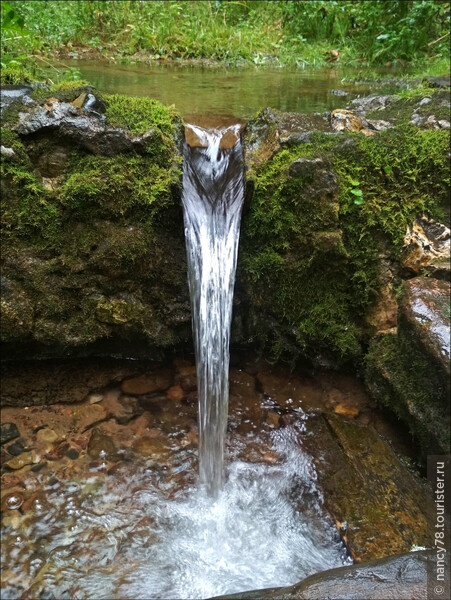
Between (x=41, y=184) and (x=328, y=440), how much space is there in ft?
8.13

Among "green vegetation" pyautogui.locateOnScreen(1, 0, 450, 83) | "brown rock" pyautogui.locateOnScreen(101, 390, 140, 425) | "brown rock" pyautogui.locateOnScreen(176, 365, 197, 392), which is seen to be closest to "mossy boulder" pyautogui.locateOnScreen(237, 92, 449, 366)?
"brown rock" pyautogui.locateOnScreen(176, 365, 197, 392)

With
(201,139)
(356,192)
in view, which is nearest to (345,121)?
(356,192)

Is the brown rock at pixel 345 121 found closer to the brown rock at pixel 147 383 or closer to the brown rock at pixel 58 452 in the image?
the brown rock at pixel 147 383

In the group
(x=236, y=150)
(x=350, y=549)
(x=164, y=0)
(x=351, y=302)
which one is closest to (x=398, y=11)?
(x=164, y=0)

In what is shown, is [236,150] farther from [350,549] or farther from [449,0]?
[449,0]

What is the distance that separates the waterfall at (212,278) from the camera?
2957mm

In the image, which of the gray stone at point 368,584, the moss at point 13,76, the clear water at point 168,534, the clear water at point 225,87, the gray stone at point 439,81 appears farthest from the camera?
the clear water at point 225,87

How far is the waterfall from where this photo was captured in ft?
9.70

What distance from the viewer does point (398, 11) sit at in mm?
6020

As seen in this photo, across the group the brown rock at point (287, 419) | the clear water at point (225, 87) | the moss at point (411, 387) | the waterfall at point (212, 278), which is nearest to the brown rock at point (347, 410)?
the moss at point (411, 387)

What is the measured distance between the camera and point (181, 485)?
2.66m

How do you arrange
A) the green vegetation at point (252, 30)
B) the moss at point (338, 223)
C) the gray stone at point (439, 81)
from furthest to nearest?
1. the green vegetation at point (252, 30)
2. the gray stone at point (439, 81)
3. the moss at point (338, 223)

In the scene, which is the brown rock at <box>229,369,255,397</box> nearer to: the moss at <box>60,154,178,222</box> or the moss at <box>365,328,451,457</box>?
the moss at <box>365,328,451,457</box>

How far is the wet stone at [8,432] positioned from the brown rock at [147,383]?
0.74m
